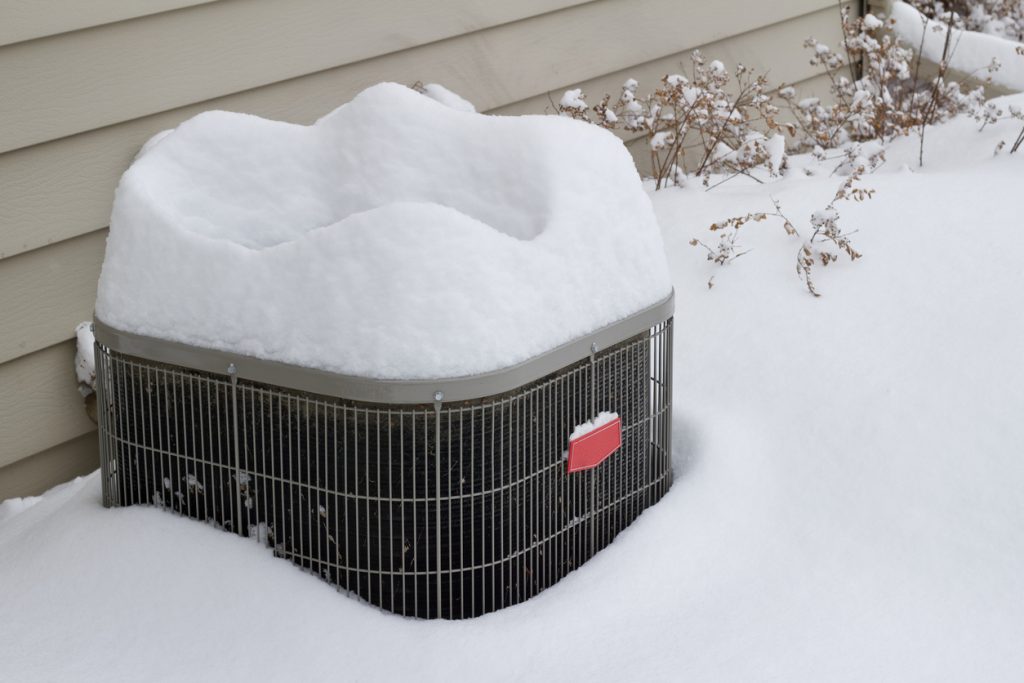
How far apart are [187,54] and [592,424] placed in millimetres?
1907

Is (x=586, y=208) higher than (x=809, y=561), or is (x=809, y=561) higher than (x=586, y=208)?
(x=586, y=208)

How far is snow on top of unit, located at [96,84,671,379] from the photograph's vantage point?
3.03 metres

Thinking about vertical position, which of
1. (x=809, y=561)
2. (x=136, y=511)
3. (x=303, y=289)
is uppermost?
(x=303, y=289)

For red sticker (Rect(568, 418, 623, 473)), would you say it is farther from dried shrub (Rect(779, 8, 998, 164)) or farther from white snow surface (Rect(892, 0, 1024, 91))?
white snow surface (Rect(892, 0, 1024, 91))

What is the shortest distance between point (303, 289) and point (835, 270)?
2.18 meters

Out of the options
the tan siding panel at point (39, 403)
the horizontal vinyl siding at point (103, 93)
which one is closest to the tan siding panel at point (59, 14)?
the horizontal vinyl siding at point (103, 93)

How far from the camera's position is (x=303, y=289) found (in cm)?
309

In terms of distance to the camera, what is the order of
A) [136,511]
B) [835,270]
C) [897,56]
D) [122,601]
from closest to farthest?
1. [122,601]
2. [136,511]
3. [835,270]
4. [897,56]

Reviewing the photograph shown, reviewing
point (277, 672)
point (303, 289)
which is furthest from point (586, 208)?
point (277, 672)

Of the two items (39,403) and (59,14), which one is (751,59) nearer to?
(59,14)

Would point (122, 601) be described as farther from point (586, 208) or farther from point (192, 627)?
point (586, 208)

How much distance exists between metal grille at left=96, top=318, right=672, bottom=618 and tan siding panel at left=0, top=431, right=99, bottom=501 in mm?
745

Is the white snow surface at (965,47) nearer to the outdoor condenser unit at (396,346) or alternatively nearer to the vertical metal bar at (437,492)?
the outdoor condenser unit at (396,346)

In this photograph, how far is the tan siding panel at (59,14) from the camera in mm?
3729
